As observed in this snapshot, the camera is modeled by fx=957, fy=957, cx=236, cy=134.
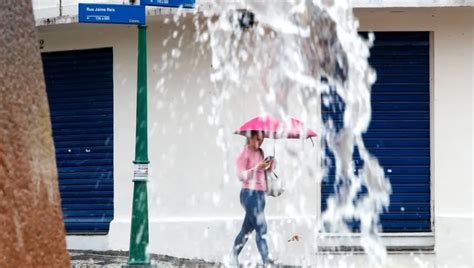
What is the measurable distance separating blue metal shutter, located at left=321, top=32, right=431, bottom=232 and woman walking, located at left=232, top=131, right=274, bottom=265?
228 centimetres

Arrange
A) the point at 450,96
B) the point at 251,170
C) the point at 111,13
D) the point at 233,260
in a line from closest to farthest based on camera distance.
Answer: the point at 111,13 → the point at 251,170 → the point at 233,260 → the point at 450,96

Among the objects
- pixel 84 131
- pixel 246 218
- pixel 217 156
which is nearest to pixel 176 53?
pixel 217 156

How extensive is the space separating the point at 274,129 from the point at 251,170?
0.77 m

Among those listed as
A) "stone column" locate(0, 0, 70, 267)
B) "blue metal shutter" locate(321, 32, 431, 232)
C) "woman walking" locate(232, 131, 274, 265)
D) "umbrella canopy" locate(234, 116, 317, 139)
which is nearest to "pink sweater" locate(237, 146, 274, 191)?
"woman walking" locate(232, 131, 274, 265)

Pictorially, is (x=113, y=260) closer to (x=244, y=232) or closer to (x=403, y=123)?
(x=244, y=232)

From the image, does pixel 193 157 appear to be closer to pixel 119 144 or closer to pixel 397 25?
pixel 119 144

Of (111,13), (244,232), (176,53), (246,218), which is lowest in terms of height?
(244,232)

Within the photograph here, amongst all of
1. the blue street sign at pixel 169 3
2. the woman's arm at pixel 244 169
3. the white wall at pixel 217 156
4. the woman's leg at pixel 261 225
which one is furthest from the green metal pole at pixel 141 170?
the white wall at pixel 217 156

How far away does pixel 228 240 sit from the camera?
13.3 metres

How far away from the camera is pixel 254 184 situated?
447 inches

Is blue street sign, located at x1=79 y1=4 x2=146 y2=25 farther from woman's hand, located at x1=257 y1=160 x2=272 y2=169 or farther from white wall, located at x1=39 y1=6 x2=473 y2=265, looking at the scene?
white wall, located at x1=39 y1=6 x2=473 y2=265

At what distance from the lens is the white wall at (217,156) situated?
43.5ft

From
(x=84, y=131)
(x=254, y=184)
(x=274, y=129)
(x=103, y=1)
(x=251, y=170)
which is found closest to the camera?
(x=251, y=170)

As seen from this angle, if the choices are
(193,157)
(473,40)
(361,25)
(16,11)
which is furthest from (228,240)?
(16,11)
